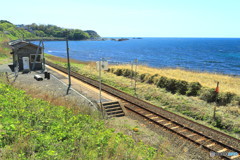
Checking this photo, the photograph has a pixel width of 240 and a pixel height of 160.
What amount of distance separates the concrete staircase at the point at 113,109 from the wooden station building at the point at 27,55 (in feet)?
61.0

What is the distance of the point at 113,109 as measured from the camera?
16531 mm


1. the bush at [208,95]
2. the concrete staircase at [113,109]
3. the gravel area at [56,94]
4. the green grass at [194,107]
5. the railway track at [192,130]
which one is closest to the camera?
the railway track at [192,130]

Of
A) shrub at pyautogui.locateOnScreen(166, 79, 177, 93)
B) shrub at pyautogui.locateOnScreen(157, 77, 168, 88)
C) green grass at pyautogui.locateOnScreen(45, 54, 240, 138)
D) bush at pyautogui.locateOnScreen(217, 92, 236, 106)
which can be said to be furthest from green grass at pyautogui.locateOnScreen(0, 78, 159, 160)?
shrub at pyautogui.locateOnScreen(157, 77, 168, 88)

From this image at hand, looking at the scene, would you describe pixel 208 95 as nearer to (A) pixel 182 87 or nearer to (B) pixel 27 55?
(A) pixel 182 87

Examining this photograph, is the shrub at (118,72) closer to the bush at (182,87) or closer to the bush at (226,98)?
the bush at (182,87)

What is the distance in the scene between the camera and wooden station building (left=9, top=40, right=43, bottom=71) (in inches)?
1204

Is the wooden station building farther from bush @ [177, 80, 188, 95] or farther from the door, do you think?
bush @ [177, 80, 188, 95]

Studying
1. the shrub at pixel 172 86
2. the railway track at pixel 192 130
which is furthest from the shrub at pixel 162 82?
the railway track at pixel 192 130

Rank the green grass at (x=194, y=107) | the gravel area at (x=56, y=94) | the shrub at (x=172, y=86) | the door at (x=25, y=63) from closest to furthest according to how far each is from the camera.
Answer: the green grass at (x=194, y=107) < the gravel area at (x=56, y=94) < the shrub at (x=172, y=86) < the door at (x=25, y=63)

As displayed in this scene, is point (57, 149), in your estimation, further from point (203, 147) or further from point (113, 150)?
point (203, 147)

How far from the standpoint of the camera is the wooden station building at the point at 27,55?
30594 mm

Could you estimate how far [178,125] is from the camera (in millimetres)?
14062

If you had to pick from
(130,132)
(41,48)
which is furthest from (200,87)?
(41,48)

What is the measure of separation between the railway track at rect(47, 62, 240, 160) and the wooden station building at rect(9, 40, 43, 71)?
1904cm
